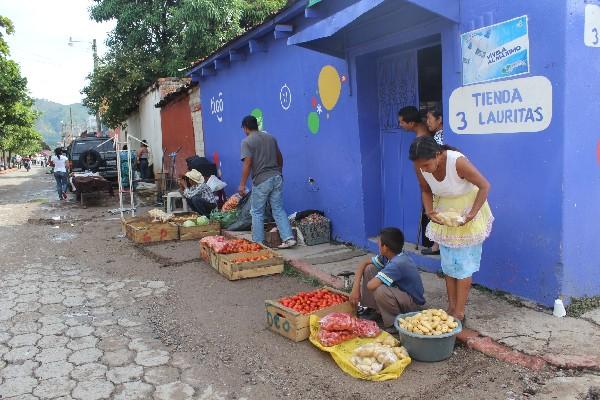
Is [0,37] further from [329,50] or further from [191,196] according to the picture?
[329,50]

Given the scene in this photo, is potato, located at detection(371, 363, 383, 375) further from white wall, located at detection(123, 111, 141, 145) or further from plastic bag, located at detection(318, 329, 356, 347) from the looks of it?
white wall, located at detection(123, 111, 141, 145)

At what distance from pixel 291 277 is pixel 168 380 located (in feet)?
9.08

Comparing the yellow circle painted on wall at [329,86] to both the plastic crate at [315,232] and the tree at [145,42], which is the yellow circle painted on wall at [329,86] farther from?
the tree at [145,42]

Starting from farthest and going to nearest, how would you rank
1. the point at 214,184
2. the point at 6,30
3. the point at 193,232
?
the point at 6,30 → the point at 214,184 → the point at 193,232

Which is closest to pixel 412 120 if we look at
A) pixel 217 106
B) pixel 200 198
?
pixel 200 198

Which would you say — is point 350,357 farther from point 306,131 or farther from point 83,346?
point 306,131

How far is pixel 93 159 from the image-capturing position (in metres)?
17.7

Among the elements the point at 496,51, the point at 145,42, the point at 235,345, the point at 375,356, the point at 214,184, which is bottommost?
the point at 235,345

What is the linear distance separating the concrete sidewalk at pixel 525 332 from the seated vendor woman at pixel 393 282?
53 cm

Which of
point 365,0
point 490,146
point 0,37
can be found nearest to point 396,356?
point 490,146

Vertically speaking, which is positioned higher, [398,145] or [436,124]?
[436,124]

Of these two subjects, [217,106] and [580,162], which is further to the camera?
[217,106]

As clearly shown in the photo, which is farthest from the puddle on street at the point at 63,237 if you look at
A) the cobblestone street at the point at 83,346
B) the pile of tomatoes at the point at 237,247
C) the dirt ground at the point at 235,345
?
the pile of tomatoes at the point at 237,247

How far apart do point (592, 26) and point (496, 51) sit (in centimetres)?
77
